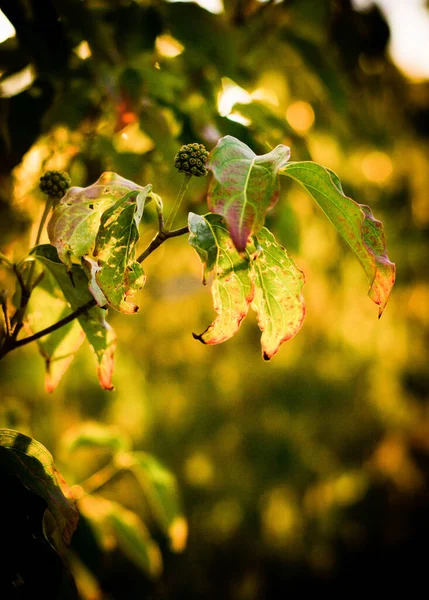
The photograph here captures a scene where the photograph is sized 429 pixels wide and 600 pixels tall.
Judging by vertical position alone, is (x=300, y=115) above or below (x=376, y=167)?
above

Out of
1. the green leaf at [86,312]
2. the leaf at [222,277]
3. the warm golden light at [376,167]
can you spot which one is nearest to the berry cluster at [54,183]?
the green leaf at [86,312]

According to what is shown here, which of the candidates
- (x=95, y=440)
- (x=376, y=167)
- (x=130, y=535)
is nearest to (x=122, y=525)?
(x=130, y=535)

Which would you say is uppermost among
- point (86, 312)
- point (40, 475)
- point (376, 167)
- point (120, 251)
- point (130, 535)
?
point (120, 251)

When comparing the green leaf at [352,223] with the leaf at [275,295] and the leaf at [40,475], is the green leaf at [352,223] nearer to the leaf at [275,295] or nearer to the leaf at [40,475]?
the leaf at [275,295]

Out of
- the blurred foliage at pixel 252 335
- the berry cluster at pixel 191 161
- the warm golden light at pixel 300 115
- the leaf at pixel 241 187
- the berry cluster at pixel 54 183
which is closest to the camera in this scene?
the leaf at pixel 241 187

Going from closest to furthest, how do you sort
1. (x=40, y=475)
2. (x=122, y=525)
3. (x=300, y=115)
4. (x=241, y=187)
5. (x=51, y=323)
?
1. (x=241, y=187)
2. (x=40, y=475)
3. (x=51, y=323)
4. (x=122, y=525)
5. (x=300, y=115)

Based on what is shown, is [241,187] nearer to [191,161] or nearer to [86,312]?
[191,161]

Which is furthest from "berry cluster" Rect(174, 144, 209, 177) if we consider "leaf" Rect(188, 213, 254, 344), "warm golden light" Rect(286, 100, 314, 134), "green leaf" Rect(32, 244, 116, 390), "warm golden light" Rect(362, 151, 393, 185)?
"warm golden light" Rect(362, 151, 393, 185)
